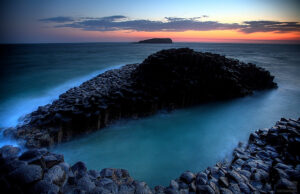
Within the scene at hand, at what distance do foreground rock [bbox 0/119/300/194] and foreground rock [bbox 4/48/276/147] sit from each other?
258 centimetres

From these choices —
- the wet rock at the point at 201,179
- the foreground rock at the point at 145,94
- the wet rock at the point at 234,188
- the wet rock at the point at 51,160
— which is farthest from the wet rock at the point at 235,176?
the foreground rock at the point at 145,94

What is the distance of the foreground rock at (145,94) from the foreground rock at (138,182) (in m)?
Result: 2.58

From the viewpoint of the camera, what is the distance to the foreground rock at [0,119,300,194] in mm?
2797

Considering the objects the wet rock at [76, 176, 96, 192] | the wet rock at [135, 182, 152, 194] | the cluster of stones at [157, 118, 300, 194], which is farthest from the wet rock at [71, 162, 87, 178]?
the cluster of stones at [157, 118, 300, 194]

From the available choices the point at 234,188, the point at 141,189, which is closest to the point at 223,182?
the point at 234,188

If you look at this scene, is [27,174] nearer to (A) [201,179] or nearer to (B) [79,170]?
(B) [79,170]

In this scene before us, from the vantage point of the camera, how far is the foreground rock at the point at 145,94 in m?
6.52

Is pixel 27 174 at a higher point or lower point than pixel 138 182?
higher

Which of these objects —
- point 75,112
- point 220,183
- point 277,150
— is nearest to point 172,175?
point 220,183

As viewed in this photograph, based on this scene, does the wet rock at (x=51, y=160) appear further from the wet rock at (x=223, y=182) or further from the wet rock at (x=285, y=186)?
the wet rock at (x=285, y=186)

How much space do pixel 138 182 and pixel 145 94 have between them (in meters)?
5.48

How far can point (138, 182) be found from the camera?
11.6ft

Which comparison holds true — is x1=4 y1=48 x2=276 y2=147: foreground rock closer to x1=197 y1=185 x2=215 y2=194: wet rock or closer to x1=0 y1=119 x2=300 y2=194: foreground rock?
x1=0 y1=119 x2=300 y2=194: foreground rock

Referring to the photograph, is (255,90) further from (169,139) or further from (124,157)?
(124,157)
